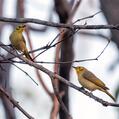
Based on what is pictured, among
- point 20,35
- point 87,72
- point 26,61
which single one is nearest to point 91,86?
point 87,72

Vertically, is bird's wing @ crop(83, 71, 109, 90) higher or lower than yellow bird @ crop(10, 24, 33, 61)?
lower

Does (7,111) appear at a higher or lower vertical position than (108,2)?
lower

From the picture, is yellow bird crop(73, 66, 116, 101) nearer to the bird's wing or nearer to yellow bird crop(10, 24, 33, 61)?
the bird's wing

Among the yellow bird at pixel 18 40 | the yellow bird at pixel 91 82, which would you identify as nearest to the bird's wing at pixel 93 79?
the yellow bird at pixel 91 82

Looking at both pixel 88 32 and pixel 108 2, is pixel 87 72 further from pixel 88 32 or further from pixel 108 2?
pixel 88 32

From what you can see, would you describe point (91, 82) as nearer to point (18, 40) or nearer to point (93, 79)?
point (93, 79)

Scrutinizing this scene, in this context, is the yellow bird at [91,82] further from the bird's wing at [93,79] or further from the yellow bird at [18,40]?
the yellow bird at [18,40]

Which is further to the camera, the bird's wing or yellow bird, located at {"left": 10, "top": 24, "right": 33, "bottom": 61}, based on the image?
the bird's wing

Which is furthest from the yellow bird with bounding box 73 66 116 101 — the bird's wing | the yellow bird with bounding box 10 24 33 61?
the yellow bird with bounding box 10 24 33 61

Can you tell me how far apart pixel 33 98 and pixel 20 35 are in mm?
8617

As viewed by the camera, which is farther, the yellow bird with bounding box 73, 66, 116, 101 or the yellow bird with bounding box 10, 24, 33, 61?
the yellow bird with bounding box 73, 66, 116, 101

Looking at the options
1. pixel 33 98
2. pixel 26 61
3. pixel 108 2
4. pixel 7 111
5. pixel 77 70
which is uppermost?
pixel 108 2

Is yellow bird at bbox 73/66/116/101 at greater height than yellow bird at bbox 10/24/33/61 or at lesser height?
lesser

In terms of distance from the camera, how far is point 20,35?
12.4ft
